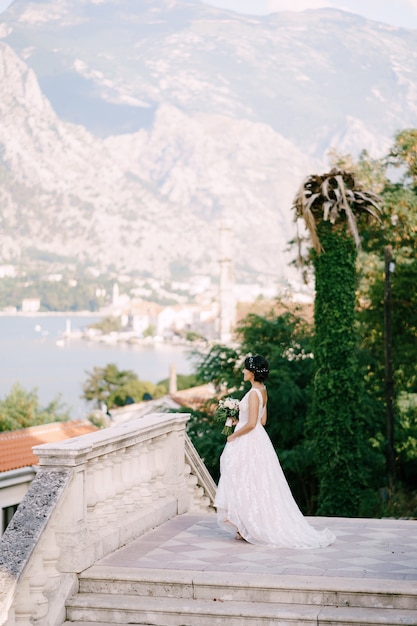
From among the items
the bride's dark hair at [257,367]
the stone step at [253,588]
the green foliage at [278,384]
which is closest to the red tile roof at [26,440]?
the green foliage at [278,384]

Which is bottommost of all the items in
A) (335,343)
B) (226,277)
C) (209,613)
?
(226,277)

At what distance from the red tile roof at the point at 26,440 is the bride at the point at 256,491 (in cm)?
2051

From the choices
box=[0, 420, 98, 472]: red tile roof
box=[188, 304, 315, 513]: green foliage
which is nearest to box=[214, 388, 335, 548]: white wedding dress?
box=[188, 304, 315, 513]: green foliage

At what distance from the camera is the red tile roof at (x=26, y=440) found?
1177 inches

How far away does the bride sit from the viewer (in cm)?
896

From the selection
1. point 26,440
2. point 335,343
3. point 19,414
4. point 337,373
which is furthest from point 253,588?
point 19,414

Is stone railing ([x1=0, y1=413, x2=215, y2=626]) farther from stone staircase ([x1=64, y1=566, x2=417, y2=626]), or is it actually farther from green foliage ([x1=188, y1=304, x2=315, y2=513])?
green foliage ([x1=188, y1=304, x2=315, y2=513])

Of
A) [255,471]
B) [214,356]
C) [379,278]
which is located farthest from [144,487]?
[379,278]

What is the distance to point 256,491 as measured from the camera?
9086 mm

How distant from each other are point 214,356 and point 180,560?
24.0 m

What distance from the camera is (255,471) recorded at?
9172mm

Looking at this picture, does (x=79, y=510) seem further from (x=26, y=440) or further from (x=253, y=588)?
(x=26, y=440)

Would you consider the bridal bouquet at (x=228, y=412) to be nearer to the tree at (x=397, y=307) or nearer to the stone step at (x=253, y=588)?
the stone step at (x=253, y=588)

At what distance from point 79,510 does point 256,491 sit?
228 centimetres
